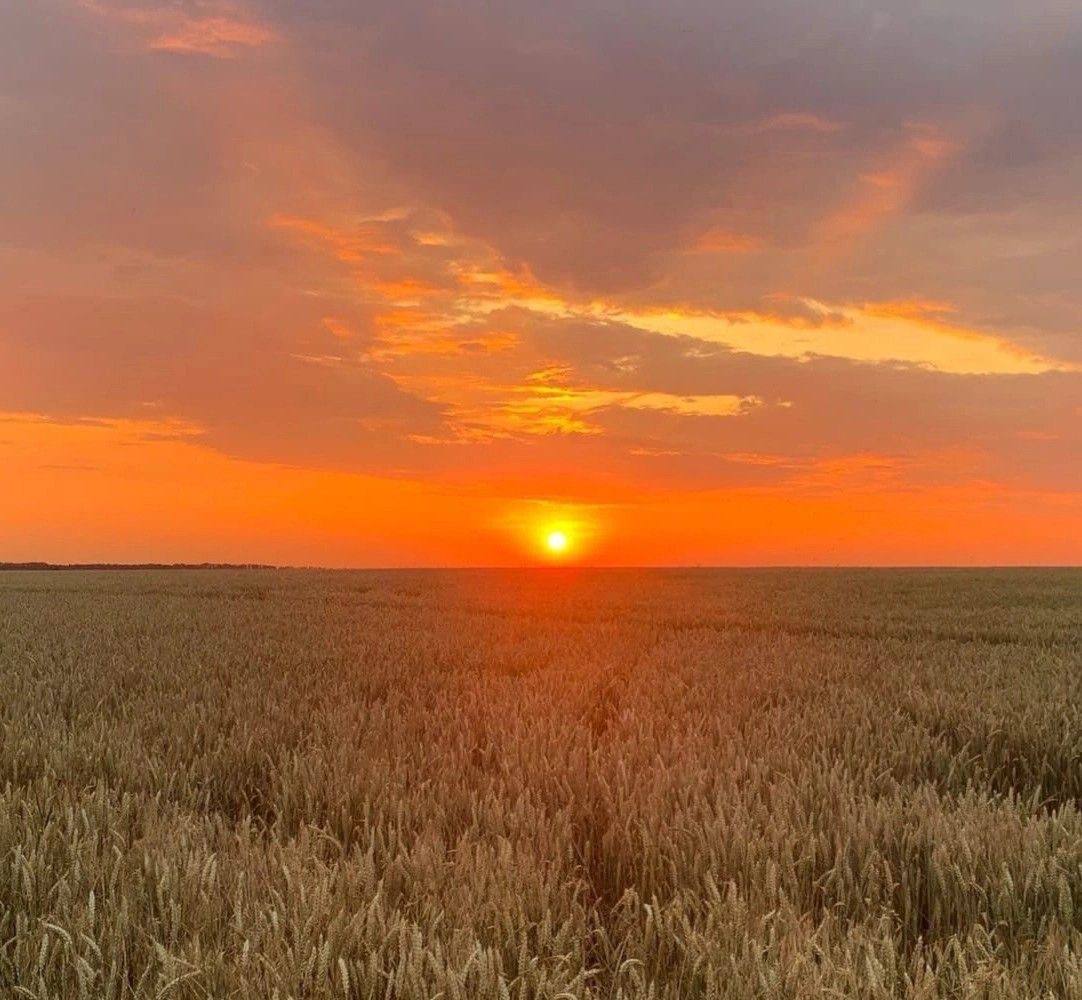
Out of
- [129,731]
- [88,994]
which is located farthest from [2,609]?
[88,994]

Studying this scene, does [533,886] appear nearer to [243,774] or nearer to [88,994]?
[88,994]

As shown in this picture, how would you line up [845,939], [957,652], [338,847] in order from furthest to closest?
[957,652], [338,847], [845,939]

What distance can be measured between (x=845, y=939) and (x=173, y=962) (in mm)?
1937

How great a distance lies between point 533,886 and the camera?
2955 millimetres

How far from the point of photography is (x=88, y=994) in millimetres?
2312

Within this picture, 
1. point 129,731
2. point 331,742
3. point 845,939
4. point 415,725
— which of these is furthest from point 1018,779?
point 129,731

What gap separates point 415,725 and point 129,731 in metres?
1.80

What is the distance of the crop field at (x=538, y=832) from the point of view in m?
2.46

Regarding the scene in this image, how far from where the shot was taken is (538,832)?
11.9 feet

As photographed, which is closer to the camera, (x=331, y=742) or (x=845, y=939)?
(x=845, y=939)

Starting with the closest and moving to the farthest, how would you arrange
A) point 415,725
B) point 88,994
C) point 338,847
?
point 88,994
point 338,847
point 415,725

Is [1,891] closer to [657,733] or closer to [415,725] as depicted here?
[415,725]

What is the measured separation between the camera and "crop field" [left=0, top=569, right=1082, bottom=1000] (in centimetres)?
246

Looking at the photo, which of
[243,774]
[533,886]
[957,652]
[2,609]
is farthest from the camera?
[2,609]
